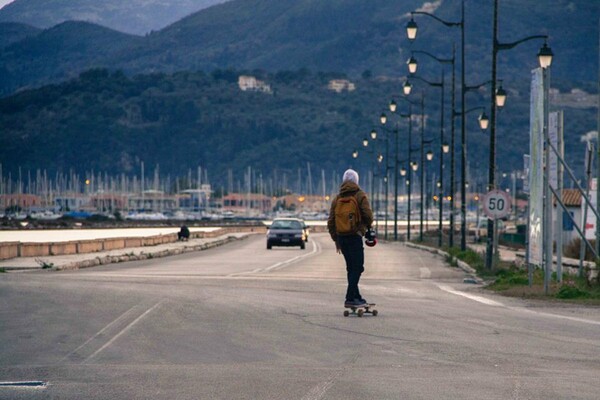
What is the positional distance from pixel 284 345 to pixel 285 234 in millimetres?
50831

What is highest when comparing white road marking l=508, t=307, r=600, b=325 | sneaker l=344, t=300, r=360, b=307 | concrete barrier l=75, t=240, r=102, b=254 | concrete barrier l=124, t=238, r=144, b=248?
sneaker l=344, t=300, r=360, b=307

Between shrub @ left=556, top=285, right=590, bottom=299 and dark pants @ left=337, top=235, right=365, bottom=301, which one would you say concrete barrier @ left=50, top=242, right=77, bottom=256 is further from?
dark pants @ left=337, top=235, right=365, bottom=301

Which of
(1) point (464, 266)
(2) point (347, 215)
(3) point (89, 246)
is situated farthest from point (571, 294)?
(3) point (89, 246)

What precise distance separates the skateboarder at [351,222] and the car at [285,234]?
4619 centimetres

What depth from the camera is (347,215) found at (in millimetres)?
18828

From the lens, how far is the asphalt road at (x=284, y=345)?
11.6 m

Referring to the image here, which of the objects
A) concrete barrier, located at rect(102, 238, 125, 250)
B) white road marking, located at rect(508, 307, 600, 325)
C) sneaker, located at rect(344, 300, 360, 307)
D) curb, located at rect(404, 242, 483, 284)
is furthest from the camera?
concrete barrier, located at rect(102, 238, 125, 250)

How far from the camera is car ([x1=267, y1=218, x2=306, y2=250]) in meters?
65.4

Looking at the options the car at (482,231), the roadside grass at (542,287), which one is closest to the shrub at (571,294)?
the roadside grass at (542,287)

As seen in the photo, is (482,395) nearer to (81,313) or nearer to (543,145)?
(81,313)

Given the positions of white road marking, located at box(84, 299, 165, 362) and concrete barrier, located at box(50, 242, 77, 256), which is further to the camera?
concrete barrier, located at box(50, 242, 77, 256)

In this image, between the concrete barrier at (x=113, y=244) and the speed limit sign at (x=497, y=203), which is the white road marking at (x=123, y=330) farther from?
the concrete barrier at (x=113, y=244)

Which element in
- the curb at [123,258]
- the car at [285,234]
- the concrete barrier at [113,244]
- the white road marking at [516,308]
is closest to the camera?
the white road marking at [516,308]

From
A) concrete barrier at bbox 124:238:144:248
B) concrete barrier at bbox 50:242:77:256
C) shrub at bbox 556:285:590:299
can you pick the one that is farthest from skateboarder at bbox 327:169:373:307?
concrete barrier at bbox 124:238:144:248
